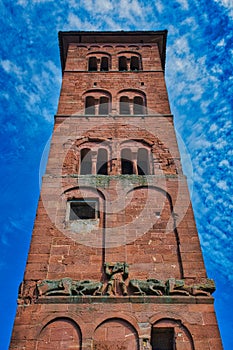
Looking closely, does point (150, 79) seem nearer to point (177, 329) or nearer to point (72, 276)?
point (72, 276)

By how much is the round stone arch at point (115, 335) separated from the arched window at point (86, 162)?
782 cm

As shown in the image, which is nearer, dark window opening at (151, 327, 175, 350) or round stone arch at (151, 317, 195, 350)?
round stone arch at (151, 317, 195, 350)

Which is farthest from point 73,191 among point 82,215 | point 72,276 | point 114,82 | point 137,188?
point 114,82

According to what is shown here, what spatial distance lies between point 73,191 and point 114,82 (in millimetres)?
9153

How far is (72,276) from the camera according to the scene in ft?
37.9

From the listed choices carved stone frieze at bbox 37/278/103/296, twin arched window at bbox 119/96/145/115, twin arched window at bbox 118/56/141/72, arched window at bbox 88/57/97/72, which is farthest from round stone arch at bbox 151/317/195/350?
arched window at bbox 88/57/97/72

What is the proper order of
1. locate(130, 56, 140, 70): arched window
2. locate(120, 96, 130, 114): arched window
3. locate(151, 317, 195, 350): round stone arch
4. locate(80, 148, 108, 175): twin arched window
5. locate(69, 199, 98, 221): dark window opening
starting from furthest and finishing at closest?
1. locate(130, 56, 140, 70): arched window
2. locate(120, 96, 130, 114): arched window
3. locate(80, 148, 108, 175): twin arched window
4. locate(69, 199, 98, 221): dark window opening
5. locate(151, 317, 195, 350): round stone arch

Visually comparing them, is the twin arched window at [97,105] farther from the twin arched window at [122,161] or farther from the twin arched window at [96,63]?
the twin arched window at [96,63]

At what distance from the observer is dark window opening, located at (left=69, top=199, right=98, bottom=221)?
45.3ft

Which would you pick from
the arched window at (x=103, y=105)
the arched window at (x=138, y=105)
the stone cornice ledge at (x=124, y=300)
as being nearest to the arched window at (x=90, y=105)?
the arched window at (x=103, y=105)

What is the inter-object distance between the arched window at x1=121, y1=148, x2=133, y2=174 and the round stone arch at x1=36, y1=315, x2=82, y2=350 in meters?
7.64

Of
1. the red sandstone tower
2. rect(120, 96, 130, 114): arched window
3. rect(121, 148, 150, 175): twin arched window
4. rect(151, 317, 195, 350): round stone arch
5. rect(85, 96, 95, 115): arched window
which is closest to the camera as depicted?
rect(151, 317, 195, 350): round stone arch

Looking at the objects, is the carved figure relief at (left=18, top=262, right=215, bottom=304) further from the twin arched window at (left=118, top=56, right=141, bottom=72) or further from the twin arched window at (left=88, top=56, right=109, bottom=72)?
the twin arched window at (left=88, top=56, right=109, bottom=72)

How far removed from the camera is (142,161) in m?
17.0
